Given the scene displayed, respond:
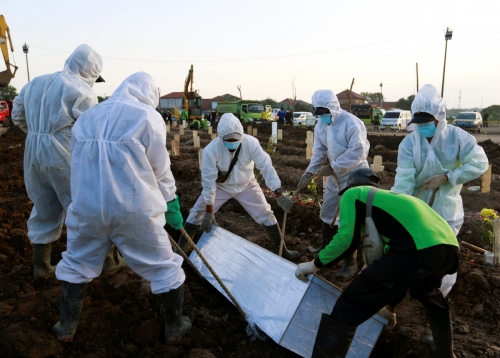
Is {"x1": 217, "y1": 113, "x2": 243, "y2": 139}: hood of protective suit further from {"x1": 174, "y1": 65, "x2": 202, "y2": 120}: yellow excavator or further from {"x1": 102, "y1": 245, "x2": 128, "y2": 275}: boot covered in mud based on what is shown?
{"x1": 174, "y1": 65, "x2": 202, "y2": 120}: yellow excavator

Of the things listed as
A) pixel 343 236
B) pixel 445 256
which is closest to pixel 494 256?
pixel 445 256

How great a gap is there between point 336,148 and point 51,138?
2.87 meters

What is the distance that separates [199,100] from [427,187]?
3241 cm

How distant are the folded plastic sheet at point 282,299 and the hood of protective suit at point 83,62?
7.23 ft

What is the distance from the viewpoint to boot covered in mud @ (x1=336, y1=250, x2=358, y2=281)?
450cm

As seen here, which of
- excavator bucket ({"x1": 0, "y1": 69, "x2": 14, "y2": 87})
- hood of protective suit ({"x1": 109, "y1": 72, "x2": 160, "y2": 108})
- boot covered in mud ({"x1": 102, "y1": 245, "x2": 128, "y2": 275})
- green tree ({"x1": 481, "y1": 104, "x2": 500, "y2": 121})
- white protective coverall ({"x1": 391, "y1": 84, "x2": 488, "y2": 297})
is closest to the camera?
hood of protective suit ({"x1": 109, "y1": 72, "x2": 160, "y2": 108})

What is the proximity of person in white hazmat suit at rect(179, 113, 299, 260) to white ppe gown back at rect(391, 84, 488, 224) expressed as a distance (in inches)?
53.8

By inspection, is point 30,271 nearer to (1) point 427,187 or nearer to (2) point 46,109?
(2) point 46,109

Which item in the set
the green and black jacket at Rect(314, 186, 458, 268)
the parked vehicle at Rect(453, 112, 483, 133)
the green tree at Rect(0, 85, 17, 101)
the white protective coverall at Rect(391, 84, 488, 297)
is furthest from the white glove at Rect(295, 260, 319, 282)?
the green tree at Rect(0, 85, 17, 101)

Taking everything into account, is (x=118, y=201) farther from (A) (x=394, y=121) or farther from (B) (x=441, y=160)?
(A) (x=394, y=121)

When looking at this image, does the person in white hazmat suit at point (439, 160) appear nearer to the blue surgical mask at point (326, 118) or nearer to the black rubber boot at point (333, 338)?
the blue surgical mask at point (326, 118)

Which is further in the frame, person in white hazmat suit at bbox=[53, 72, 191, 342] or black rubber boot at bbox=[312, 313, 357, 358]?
person in white hazmat suit at bbox=[53, 72, 191, 342]

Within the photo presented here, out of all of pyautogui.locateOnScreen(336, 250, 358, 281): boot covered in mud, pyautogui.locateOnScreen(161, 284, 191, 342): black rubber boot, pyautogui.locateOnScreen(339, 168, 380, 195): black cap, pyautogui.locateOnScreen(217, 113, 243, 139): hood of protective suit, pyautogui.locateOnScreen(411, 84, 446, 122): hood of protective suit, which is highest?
pyautogui.locateOnScreen(411, 84, 446, 122): hood of protective suit

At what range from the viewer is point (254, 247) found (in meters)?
3.91
